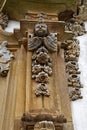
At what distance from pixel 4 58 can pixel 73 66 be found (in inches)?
21.0

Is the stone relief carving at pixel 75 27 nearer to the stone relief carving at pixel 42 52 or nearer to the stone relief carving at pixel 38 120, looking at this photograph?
the stone relief carving at pixel 42 52

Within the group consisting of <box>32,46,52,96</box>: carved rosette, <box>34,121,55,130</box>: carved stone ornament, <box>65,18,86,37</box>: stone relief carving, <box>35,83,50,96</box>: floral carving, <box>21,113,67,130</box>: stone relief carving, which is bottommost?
<box>34,121,55,130</box>: carved stone ornament

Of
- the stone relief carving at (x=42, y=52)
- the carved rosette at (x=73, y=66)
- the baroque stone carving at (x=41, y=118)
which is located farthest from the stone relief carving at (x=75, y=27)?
the baroque stone carving at (x=41, y=118)

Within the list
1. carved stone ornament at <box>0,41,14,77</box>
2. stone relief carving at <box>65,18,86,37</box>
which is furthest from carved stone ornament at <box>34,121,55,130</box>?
stone relief carving at <box>65,18,86,37</box>

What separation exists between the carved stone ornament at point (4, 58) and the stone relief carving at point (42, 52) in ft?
0.67

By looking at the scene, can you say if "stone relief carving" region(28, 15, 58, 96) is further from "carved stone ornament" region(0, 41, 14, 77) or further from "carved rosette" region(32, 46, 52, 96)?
"carved stone ornament" region(0, 41, 14, 77)

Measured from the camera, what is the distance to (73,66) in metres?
2.82

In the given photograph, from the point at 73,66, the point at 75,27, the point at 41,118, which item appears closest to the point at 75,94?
the point at 73,66

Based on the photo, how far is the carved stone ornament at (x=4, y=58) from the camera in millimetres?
2722

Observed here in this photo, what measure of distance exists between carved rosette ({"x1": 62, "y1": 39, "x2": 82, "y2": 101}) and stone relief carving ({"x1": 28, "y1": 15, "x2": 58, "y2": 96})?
0.59 feet

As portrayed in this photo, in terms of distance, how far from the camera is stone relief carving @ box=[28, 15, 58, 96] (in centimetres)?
246

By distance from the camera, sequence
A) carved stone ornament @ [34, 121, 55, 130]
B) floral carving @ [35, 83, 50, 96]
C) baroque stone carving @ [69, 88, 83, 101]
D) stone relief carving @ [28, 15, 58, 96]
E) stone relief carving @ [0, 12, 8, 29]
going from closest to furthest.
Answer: carved stone ornament @ [34, 121, 55, 130]
floral carving @ [35, 83, 50, 96]
stone relief carving @ [28, 15, 58, 96]
baroque stone carving @ [69, 88, 83, 101]
stone relief carving @ [0, 12, 8, 29]

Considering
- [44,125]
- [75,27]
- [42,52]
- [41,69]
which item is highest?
[75,27]

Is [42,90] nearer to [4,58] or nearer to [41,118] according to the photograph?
[41,118]
